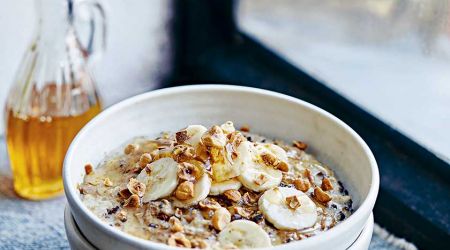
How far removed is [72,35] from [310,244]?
0.65 m

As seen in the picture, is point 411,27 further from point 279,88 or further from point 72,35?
point 72,35

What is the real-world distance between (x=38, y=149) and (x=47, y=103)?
76 millimetres

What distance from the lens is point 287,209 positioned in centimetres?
74

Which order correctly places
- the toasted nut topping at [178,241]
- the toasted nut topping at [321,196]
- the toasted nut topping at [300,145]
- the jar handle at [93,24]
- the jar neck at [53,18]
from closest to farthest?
the toasted nut topping at [178,241]
the toasted nut topping at [321,196]
the toasted nut topping at [300,145]
the jar neck at [53,18]
the jar handle at [93,24]

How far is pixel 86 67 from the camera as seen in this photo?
1.20 m

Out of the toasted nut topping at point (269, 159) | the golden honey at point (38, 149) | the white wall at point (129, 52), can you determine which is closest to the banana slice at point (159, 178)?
the toasted nut topping at point (269, 159)

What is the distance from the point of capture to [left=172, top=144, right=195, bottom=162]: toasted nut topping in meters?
0.77

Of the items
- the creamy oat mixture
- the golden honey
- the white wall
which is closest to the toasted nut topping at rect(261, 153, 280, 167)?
the creamy oat mixture

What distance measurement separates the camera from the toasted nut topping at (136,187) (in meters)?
0.76

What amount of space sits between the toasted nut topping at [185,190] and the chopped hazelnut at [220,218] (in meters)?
0.04

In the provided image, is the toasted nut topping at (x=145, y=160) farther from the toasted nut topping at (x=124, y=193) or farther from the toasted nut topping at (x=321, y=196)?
the toasted nut topping at (x=321, y=196)

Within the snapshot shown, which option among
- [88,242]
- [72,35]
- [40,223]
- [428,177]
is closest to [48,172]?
[40,223]

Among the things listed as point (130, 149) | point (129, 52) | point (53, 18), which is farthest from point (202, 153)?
point (129, 52)

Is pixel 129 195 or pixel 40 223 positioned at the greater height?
pixel 129 195
